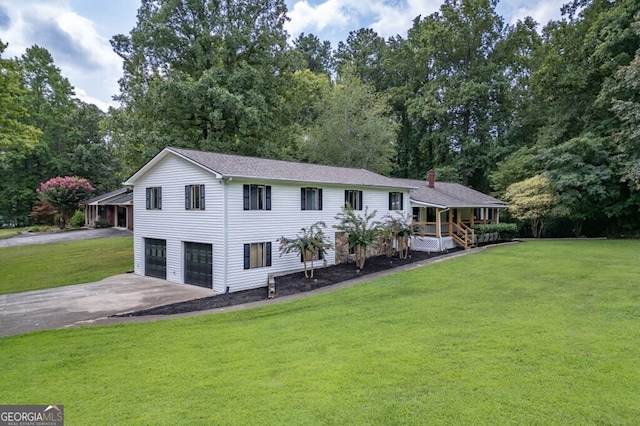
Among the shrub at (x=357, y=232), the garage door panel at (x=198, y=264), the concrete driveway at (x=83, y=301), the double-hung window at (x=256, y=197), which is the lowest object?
the concrete driveway at (x=83, y=301)

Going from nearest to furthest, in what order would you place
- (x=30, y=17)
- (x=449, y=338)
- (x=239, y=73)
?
(x=449, y=338) → (x=30, y=17) → (x=239, y=73)


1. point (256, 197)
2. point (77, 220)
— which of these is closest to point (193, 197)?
point (256, 197)

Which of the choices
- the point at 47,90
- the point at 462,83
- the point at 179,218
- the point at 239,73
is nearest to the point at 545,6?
the point at 462,83

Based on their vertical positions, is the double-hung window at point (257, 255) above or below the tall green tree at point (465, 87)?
below

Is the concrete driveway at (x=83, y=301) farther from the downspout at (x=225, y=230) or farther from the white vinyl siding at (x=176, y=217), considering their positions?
the white vinyl siding at (x=176, y=217)

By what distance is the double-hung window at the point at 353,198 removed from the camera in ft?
64.0

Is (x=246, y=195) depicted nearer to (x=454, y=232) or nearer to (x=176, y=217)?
(x=176, y=217)

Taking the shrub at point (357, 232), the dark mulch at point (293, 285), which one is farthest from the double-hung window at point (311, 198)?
the dark mulch at point (293, 285)

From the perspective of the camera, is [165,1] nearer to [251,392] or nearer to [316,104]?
[316,104]

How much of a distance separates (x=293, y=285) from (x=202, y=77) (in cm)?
1517

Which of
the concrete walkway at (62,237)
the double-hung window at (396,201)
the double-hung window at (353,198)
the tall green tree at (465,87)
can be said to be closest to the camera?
the double-hung window at (353,198)

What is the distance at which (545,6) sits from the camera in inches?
1214

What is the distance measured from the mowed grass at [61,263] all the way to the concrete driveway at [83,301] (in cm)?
155

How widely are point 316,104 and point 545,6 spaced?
22.3 meters
